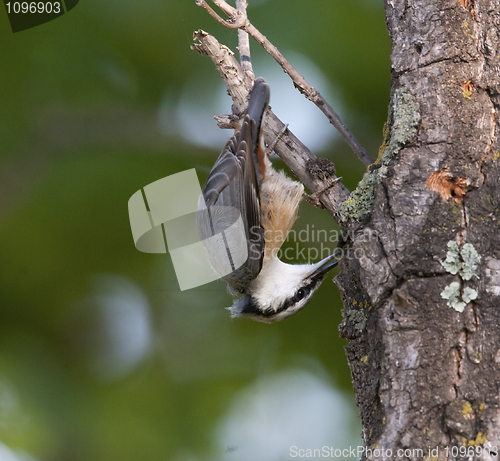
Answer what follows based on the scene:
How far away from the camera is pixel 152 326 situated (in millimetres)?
2660

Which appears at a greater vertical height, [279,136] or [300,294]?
[279,136]

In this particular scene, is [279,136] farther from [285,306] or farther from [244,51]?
[285,306]

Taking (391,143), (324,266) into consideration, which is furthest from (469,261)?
(324,266)

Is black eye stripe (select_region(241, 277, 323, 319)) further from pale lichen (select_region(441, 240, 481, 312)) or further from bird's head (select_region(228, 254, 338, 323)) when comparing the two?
pale lichen (select_region(441, 240, 481, 312))

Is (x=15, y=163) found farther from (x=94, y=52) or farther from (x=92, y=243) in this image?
(x=94, y=52)

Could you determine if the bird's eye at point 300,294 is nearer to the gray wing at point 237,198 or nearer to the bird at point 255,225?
the bird at point 255,225

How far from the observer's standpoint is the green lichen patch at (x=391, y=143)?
1.39m

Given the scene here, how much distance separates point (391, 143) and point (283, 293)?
1.43m

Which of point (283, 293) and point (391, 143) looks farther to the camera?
point (283, 293)

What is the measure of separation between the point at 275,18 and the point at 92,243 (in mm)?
1634

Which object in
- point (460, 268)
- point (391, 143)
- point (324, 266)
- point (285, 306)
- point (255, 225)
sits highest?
point (391, 143)

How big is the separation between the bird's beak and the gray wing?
327 mm

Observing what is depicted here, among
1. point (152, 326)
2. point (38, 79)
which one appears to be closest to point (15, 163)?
point (38, 79)

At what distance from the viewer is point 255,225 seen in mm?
2637
